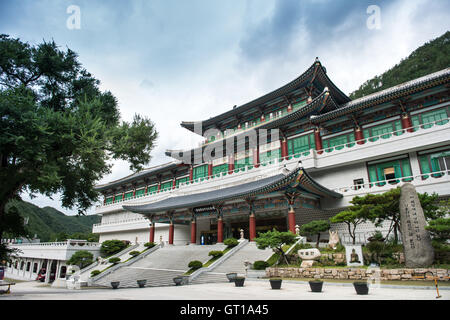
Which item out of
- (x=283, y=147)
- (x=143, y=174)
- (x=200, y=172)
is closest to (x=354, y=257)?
(x=283, y=147)

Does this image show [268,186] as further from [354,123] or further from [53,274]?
[53,274]

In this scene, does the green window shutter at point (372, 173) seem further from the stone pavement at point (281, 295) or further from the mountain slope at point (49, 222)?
the mountain slope at point (49, 222)

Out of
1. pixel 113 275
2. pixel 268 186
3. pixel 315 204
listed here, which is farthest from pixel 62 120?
pixel 315 204

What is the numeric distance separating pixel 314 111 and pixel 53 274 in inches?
1482

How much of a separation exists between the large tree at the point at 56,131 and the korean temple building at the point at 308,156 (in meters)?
10.8

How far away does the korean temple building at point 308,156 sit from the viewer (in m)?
21.0

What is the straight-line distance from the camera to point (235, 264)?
61.0 feet

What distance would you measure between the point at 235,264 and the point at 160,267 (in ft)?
24.4

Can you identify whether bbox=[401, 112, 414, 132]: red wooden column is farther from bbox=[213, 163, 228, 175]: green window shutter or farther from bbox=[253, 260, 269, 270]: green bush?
bbox=[213, 163, 228, 175]: green window shutter

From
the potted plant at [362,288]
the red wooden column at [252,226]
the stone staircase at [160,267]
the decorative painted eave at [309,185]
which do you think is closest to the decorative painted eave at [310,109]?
the decorative painted eave at [309,185]

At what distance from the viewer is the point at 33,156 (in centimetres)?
1212

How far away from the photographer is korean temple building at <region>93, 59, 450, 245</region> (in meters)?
21.0

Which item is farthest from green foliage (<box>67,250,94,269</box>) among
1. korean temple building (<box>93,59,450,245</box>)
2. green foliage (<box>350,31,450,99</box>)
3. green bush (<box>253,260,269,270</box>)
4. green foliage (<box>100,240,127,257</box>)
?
green foliage (<box>350,31,450,99</box>)

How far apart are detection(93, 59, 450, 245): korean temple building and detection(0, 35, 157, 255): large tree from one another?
427 inches
